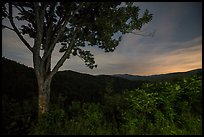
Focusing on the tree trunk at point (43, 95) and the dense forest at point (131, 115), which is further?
the tree trunk at point (43, 95)

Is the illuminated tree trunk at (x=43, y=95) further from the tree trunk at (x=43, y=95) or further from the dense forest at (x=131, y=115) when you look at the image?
the dense forest at (x=131, y=115)

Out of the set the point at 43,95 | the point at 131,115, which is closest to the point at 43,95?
the point at 43,95

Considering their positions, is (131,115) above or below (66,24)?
below

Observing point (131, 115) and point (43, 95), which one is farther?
point (43, 95)

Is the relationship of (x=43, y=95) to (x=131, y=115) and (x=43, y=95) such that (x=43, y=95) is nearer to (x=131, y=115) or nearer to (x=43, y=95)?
(x=43, y=95)

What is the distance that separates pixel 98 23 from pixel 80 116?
4.89m

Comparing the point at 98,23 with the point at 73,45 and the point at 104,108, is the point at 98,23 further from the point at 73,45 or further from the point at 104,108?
the point at 104,108

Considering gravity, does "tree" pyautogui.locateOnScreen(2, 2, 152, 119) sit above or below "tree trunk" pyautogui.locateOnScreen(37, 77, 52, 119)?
above

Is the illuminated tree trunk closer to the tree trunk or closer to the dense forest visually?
the tree trunk

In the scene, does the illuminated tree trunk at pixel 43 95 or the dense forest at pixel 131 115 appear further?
the illuminated tree trunk at pixel 43 95

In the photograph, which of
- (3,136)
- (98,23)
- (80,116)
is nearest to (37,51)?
(98,23)

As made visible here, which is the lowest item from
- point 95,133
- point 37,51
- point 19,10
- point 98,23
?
point 95,133

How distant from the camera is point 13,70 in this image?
27.8 meters

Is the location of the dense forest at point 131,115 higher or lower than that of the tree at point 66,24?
lower
